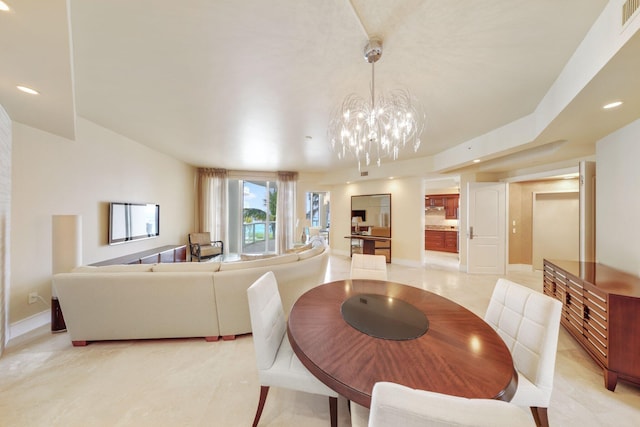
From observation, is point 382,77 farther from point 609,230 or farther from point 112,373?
point 112,373

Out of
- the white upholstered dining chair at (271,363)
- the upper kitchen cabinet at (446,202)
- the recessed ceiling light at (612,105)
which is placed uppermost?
the recessed ceiling light at (612,105)

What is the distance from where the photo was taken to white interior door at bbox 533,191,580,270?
15.0 feet

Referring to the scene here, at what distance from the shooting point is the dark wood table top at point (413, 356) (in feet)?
2.81

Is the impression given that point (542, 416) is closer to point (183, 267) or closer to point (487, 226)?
point (183, 267)

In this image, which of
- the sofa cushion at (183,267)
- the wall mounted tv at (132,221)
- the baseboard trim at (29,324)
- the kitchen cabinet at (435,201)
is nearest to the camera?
the sofa cushion at (183,267)

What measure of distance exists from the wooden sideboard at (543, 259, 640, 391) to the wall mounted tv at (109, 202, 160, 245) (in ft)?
19.0

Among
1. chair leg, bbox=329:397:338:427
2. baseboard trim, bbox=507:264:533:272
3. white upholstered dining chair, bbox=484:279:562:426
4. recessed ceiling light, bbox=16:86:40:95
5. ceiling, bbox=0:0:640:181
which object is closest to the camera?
white upholstered dining chair, bbox=484:279:562:426

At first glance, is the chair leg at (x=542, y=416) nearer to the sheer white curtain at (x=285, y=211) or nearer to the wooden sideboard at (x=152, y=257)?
the wooden sideboard at (x=152, y=257)

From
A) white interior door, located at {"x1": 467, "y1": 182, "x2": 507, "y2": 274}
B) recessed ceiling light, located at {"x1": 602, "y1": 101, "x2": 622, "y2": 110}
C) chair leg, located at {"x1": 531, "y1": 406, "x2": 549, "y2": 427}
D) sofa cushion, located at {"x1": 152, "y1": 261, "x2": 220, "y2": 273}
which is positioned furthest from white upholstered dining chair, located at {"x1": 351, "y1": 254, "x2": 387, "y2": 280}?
white interior door, located at {"x1": 467, "y1": 182, "x2": 507, "y2": 274}

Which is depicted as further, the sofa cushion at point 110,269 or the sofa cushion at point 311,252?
the sofa cushion at point 311,252

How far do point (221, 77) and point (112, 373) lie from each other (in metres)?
2.75

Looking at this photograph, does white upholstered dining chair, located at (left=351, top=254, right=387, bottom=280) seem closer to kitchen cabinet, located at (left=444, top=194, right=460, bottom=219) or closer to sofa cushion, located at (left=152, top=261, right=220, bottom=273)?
sofa cushion, located at (left=152, top=261, right=220, bottom=273)

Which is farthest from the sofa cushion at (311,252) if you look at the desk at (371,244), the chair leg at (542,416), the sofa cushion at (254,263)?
the desk at (371,244)

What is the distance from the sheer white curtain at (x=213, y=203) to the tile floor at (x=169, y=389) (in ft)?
13.1
